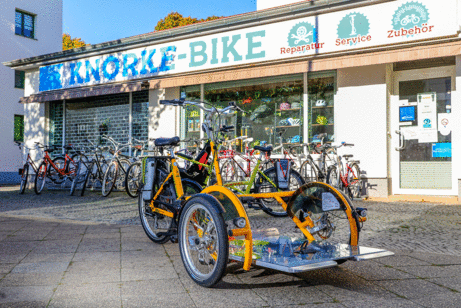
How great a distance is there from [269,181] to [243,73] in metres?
5.25

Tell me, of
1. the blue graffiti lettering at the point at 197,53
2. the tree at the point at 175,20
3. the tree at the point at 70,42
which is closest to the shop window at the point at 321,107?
the blue graffiti lettering at the point at 197,53

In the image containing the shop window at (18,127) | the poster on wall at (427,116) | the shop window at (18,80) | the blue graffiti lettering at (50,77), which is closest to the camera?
the poster on wall at (427,116)

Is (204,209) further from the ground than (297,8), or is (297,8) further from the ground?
(297,8)

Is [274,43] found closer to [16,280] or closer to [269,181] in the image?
[269,181]

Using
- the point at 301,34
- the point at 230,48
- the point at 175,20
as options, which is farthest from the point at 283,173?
the point at 175,20

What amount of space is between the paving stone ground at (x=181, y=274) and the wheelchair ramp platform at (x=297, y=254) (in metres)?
0.21

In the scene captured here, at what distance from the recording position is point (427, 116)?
9109 mm

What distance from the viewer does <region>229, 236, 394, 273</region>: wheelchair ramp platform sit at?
3.04 metres

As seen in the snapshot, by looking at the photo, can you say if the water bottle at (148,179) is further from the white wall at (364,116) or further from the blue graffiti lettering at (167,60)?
the blue graffiti lettering at (167,60)

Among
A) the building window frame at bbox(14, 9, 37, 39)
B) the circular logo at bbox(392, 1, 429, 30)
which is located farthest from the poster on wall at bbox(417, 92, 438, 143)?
the building window frame at bbox(14, 9, 37, 39)

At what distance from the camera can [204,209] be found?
3.33 metres

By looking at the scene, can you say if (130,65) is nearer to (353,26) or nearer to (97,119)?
(97,119)

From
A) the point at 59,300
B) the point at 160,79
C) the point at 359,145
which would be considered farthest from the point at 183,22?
the point at 59,300

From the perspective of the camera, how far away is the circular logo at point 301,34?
31.2 feet
